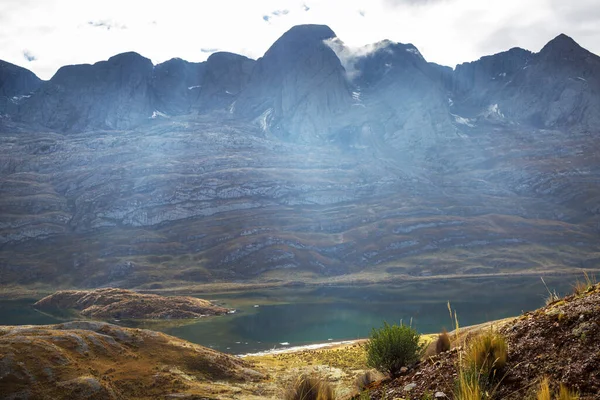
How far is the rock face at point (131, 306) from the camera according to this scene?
97438mm

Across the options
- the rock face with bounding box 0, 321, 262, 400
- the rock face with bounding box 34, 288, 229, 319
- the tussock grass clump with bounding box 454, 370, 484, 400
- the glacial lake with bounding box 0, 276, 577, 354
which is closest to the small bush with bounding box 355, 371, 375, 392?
the tussock grass clump with bounding box 454, 370, 484, 400

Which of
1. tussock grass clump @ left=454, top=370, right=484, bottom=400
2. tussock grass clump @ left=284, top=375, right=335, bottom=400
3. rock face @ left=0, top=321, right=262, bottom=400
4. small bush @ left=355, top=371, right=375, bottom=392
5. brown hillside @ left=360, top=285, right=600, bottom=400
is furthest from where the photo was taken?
rock face @ left=0, top=321, right=262, bottom=400

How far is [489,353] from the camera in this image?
366 inches

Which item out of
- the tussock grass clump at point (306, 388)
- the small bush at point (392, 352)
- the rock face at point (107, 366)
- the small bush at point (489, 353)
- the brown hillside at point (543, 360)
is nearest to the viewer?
the brown hillside at point (543, 360)

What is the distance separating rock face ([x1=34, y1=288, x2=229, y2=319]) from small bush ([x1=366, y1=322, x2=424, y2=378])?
87.7m

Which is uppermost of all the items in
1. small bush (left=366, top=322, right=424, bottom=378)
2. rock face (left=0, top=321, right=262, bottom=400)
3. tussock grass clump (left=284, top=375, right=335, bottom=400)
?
small bush (left=366, top=322, right=424, bottom=378)

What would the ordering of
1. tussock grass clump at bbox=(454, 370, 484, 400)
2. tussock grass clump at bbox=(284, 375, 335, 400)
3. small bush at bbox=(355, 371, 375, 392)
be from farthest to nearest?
small bush at bbox=(355, 371, 375, 392) → tussock grass clump at bbox=(284, 375, 335, 400) → tussock grass clump at bbox=(454, 370, 484, 400)

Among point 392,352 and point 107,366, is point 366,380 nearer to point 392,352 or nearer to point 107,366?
point 392,352

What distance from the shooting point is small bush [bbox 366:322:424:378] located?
603 inches

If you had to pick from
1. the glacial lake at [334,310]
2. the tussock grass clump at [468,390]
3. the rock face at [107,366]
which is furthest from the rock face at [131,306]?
the tussock grass clump at [468,390]

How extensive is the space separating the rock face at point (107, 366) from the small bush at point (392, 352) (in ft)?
50.2

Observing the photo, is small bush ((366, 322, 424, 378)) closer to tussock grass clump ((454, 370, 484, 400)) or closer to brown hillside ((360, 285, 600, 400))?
brown hillside ((360, 285, 600, 400))

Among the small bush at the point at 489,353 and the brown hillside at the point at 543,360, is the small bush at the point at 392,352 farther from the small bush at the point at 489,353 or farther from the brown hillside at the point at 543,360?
the small bush at the point at 489,353

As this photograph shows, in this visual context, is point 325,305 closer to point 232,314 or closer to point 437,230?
point 232,314
